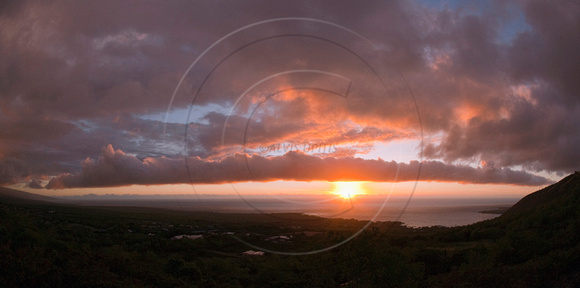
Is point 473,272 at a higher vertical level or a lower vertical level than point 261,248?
higher

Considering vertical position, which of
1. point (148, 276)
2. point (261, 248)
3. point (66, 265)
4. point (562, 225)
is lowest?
point (261, 248)

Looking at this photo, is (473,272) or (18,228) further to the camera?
(18,228)

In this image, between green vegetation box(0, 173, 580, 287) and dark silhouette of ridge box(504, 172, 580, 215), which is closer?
green vegetation box(0, 173, 580, 287)

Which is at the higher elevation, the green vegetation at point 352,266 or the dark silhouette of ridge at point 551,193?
the dark silhouette of ridge at point 551,193

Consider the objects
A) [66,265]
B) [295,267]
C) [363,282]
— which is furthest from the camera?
[295,267]

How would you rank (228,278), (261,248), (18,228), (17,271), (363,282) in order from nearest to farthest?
(17,271)
(363,282)
(18,228)
(228,278)
(261,248)

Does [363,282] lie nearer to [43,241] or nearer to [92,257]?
[92,257]

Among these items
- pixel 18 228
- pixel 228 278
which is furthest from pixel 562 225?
pixel 18 228

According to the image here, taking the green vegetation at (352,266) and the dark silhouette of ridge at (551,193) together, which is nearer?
the green vegetation at (352,266)

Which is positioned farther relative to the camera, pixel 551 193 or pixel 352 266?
pixel 551 193

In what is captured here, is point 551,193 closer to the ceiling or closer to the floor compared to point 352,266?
closer to the ceiling

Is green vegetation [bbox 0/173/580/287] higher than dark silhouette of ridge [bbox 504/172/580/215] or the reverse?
the reverse
